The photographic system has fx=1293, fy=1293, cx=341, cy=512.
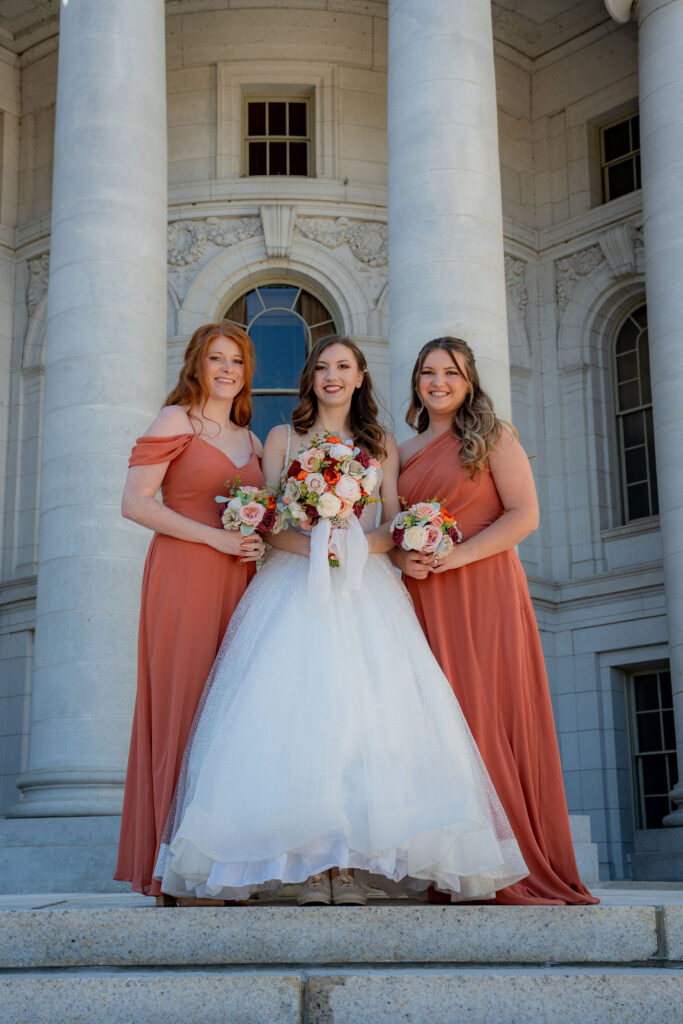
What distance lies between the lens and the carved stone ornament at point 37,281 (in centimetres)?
1995

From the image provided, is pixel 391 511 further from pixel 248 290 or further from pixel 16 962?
pixel 248 290

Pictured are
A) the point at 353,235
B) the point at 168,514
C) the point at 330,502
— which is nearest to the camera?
the point at 330,502

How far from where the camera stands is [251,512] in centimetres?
581

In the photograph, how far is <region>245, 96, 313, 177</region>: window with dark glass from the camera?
789 inches

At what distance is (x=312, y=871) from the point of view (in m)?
4.94

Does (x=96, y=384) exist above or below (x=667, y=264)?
below

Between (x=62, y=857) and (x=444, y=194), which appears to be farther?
(x=444, y=194)

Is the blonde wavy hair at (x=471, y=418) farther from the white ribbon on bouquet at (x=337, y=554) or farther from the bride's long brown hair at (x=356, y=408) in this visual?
the white ribbon on bouquet at (x=337, y=554)

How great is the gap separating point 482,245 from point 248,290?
7.61 metres

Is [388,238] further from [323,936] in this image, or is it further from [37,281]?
[323,936]

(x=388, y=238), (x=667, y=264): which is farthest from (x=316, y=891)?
(x=667, y=264)

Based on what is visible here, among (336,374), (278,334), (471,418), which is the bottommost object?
(471,418)

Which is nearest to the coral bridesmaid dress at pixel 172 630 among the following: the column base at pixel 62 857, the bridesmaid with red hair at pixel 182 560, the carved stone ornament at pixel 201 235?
the bridesmaid with red hair at pixel 182 560

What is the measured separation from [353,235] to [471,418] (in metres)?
13.6
